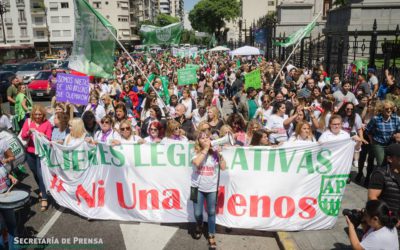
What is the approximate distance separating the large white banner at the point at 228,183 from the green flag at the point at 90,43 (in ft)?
6.84

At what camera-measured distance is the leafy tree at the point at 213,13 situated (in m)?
89.9

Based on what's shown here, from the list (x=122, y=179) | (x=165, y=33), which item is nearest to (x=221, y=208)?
(x=122, y=179)

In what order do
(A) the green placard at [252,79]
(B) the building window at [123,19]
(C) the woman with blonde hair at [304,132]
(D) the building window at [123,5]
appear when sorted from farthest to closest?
(B) the building window at [123,19]
(D) the building window at [123,5]
(A) the green placard at [252,79]
(C) the woman with blonde hair at [304,132]

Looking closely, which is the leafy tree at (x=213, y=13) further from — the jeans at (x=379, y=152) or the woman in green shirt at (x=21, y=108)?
the jeans at (x=379, y=152)

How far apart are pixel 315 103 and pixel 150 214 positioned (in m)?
4.67

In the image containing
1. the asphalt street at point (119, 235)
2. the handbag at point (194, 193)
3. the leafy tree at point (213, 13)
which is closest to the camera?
the handbag at point (194, 193)

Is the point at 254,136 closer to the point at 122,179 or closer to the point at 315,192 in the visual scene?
the point at 315,192

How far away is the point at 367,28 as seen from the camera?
16.0 m

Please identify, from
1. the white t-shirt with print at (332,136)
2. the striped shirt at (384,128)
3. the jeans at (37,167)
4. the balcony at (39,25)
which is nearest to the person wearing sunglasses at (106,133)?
the jeans at (37,167)

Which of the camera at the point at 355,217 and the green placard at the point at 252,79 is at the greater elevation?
the green placard at the point at 252,79

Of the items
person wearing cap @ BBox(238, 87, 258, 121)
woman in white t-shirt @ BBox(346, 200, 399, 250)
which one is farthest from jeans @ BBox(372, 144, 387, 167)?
person wearing cap @ BBox(238, 87, 258, 121)

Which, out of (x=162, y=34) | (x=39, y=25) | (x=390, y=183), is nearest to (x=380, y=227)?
(x=390, y=183)

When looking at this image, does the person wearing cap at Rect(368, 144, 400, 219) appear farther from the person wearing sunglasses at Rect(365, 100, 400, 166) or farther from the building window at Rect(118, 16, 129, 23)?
the building window at Rect(118, 16, 129, 23)

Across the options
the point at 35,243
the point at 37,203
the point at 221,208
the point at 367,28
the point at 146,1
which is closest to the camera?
the point at 35,243
